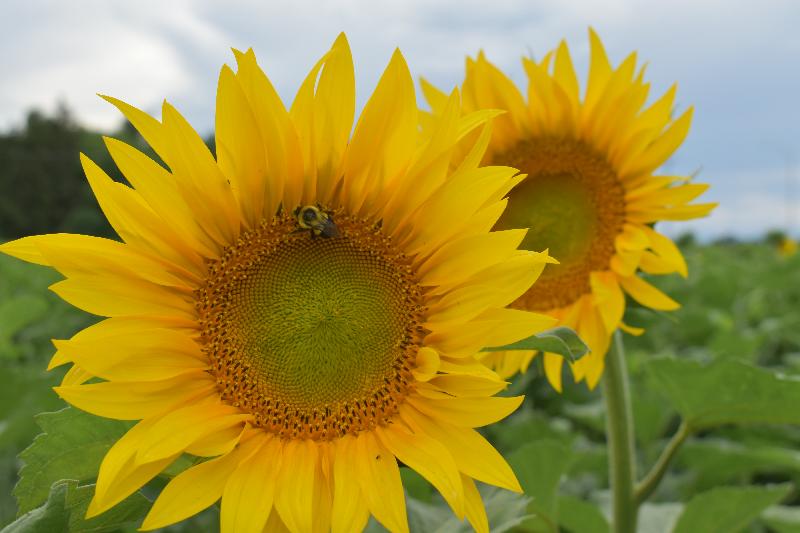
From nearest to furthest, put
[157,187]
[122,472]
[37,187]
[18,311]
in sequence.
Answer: [122,472], [157,187], [18,311], [37,187]

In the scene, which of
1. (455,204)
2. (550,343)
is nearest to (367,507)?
(550,343)

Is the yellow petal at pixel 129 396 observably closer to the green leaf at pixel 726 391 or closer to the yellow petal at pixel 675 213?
the green leaf at pixel 726 391

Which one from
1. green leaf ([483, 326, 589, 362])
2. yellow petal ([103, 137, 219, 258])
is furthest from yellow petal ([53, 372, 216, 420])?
green leaf ([483, 326, 589, 362])

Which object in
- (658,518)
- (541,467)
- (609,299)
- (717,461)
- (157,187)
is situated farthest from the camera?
(717,461)

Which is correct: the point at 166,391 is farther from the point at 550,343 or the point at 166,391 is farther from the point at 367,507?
the point at 550,343

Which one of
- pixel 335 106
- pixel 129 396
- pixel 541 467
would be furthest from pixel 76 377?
pixel 541 467

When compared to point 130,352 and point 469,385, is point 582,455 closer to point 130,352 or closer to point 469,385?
point 469,385

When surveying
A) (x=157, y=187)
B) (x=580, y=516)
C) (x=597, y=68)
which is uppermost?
(x=597, y=68)

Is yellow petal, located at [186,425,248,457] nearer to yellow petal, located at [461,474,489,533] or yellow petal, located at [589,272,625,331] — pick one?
yellow petal, located at [461,474,489,533]
